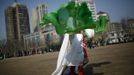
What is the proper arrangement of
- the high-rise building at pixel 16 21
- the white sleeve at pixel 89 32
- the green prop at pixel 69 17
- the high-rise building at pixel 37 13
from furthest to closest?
the high-rise building at pixel 16 21
the high-rise building at pixel 37 13
the white sleeve at pixel 89 32
the green prop at pixel 69 17

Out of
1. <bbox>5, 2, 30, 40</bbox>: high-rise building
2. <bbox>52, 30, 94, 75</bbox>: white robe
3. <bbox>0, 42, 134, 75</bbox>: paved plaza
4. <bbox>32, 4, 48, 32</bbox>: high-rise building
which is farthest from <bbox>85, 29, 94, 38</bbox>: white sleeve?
<bbox>5, 2, 30, 40</bbox>: high-rise building

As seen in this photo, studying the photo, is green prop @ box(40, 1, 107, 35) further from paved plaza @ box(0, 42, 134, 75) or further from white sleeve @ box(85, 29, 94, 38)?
paved plaza @ box(0, 42, 134, 75)

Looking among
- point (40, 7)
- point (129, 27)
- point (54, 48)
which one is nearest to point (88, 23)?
point (129, 27)

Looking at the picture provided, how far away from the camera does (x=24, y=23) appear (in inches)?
5758

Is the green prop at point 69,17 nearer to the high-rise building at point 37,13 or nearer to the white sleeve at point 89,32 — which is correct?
the white sleeve at point 89,32

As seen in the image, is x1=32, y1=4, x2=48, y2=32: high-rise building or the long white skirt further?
x1=32, y1=4, x2=48, y2=32: high-rise building

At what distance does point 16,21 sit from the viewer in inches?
5738

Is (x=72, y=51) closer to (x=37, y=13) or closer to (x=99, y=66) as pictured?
(x=99, y=66)

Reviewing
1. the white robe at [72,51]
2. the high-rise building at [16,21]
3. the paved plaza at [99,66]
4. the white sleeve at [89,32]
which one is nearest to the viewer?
the white robe at [72,51]

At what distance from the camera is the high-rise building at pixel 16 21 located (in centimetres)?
14238

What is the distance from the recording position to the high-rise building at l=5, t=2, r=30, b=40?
142 metres

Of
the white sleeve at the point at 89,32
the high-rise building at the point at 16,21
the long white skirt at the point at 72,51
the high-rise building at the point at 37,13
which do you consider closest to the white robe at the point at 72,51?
the long white skirt at the point at 72,51

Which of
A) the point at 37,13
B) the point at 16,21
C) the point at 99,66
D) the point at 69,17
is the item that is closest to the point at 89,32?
the point at 69,17

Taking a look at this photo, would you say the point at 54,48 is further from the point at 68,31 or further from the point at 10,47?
the point at 68,31
